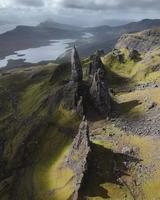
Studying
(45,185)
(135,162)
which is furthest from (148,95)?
(45,185)

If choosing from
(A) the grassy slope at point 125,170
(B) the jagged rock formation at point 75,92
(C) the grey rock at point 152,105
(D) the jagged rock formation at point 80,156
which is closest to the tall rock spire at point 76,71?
(B) the jagged rock formation at point 75,92

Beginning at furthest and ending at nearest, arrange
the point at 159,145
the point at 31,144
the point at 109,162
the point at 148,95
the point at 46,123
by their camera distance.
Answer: the point at 148,95 → the point at 46,123 → the point at 31,144 → the point at 159,145 → the point at 109,162

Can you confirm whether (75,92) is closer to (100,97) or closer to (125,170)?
(100,97)

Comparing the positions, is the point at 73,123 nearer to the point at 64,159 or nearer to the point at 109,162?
the point at 64,159

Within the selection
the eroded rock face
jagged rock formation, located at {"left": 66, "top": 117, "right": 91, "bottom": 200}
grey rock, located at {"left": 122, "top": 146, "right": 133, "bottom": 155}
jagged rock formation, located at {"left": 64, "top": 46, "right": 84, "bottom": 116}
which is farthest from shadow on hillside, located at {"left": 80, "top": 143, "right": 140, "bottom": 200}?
jagged rock formation, located at {"left": 64, "top": 46, "right": 84, "bottom": 116}

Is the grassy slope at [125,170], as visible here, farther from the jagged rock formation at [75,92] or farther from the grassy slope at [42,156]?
the jagged rock formation at [75,92]
